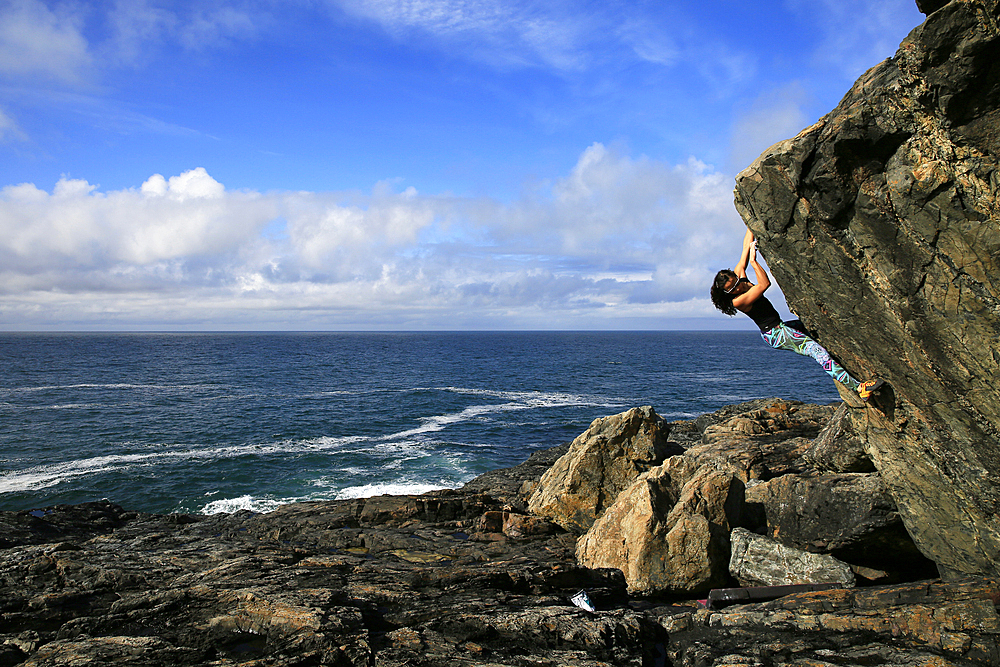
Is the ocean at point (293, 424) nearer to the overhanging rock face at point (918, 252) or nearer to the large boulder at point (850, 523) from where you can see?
the large boulder at point (850, 523)

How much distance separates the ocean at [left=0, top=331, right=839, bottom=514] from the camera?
2941 centimetres

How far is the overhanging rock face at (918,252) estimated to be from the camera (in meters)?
5.55

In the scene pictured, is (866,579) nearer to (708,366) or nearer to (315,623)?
(315,623)

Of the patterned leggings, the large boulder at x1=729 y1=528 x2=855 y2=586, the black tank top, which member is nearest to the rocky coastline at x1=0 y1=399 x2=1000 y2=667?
the large boulder at x1=729 y1=528 x2=855 y2=586

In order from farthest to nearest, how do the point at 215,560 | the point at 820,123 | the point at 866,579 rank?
the point at 215,560 < the point at 866,579 < the point at 820,123

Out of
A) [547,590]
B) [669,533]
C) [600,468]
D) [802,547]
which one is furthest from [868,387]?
[600,468]

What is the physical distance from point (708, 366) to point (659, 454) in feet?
286

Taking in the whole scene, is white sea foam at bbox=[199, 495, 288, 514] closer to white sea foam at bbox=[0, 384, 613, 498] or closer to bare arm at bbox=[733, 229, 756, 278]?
white sea foam at bbox=[0, 384, 613, 498]

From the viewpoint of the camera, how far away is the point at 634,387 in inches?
2719

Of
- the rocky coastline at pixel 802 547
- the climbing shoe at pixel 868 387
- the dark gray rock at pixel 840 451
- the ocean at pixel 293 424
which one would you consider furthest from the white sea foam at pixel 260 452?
the climbing shoe at pixel 868 387

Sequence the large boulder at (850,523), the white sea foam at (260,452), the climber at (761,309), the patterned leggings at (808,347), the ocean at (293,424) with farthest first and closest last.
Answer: the white sea foam at (260,452) < the ocean at (293,424) < the large boulder at (850,523) < the patterned leggings at (808,347) < the climber at (761,309)

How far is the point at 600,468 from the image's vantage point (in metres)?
17.9

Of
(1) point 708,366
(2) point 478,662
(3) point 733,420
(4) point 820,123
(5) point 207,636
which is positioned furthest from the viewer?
(1) point 708,366

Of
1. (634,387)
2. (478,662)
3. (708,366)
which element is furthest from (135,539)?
(708,366)
